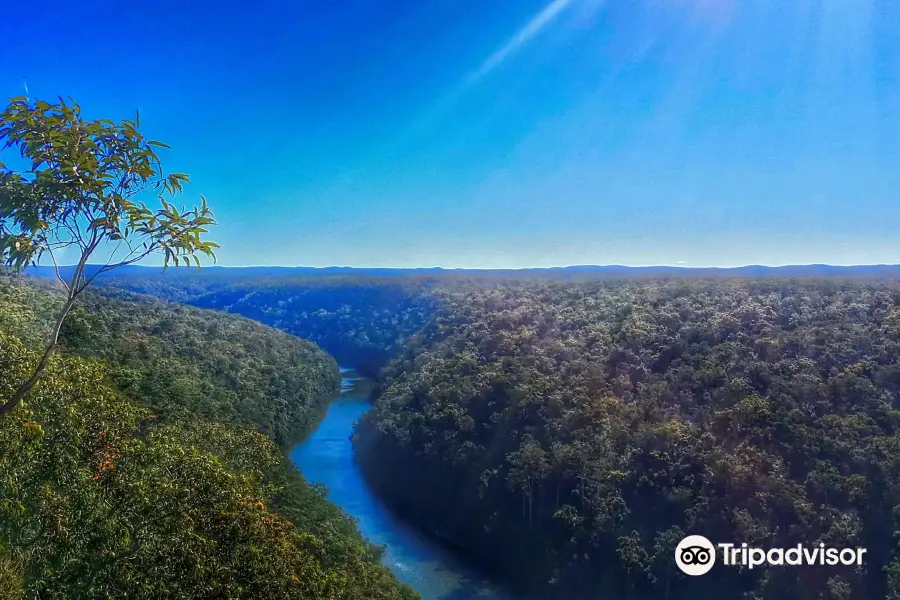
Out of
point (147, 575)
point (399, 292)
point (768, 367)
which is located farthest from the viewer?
point (399, 292)

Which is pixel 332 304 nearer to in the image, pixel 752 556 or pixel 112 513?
pixel 752 556

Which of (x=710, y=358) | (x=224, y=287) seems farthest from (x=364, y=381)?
(x=224, y=287)

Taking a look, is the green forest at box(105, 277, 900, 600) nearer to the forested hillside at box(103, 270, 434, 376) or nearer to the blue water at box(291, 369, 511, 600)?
the blue water at box(291, 369, 511, 600)

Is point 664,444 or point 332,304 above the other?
point 332,304

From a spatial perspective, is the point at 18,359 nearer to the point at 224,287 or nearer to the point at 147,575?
the point at 147,575

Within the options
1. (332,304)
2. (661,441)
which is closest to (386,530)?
(661,441)

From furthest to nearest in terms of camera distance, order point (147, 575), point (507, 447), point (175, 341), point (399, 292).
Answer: point (399, 292) → point (175, 341) → point (507, 447) → point (147, 575)

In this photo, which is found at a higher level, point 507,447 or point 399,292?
point 399,292
